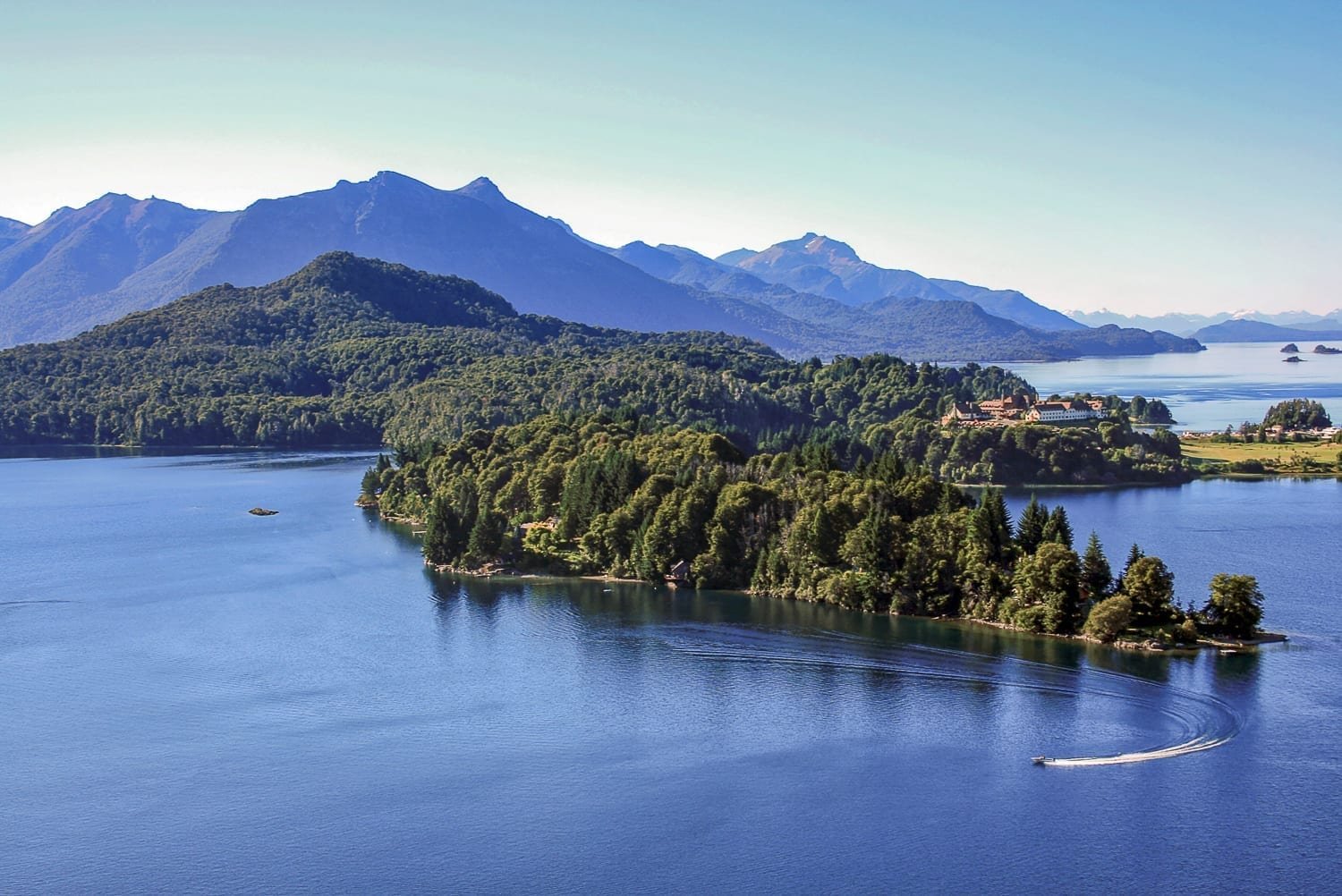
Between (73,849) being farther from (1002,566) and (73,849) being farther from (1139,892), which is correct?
(1002,566)

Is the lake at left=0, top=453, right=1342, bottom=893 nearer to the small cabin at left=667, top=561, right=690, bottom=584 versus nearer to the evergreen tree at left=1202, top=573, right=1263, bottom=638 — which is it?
the small cabin at left=667, top=561, right=690, bottom=584

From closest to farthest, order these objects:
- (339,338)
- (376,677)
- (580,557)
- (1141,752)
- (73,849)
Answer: (73,849)
(1141,752)
(376,677)
(580,557)
(339,338)

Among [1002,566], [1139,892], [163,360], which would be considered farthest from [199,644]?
[163,360]

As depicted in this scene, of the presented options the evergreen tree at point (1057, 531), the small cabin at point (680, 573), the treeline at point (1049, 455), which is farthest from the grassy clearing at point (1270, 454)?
the small cabin at point (680, 573)

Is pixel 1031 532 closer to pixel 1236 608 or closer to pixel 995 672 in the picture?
pixel 1236 608

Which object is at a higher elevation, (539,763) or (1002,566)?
(1002,566)

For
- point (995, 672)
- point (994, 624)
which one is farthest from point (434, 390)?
point (995, 672)

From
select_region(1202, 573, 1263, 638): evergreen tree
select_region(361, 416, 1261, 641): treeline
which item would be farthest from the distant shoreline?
select_region(1202, 573, 1263, 638): evergreen tree
